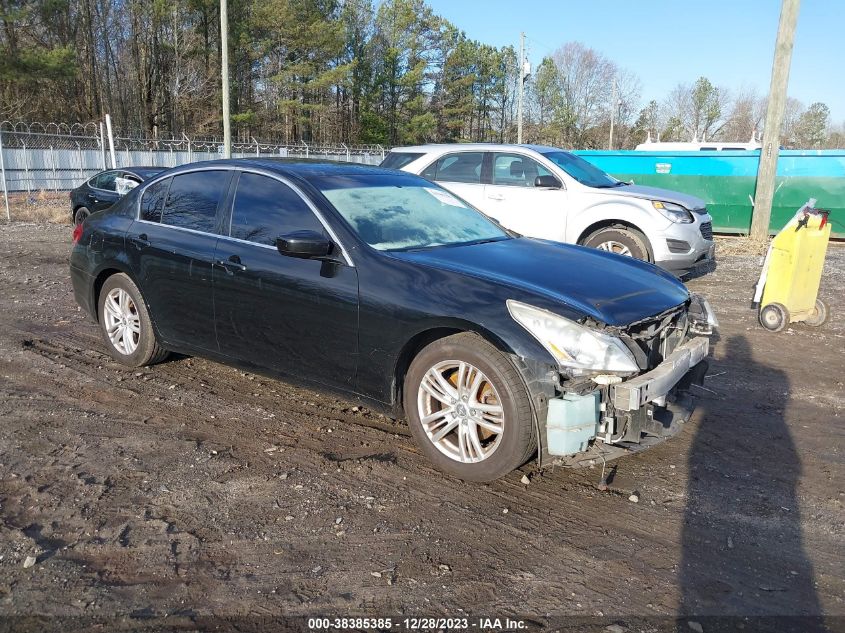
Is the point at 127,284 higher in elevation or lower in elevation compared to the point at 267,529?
higher

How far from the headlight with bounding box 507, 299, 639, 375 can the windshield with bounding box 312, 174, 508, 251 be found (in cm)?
113

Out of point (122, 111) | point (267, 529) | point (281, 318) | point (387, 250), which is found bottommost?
point (267, 529)

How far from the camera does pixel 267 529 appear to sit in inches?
129

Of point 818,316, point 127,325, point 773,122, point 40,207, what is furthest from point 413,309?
point 40,207

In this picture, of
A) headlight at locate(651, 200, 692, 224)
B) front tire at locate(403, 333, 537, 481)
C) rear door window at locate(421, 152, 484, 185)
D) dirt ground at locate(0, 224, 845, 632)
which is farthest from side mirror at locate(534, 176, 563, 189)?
front tire at locate(403, 333, 537, 481)

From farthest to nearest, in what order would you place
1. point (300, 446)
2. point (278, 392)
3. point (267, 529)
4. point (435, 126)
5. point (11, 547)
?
1. point (435, 126)
2. point (278, 392)
3. point (300, 446)
4. point (267, 529)
5. point (11, 547)

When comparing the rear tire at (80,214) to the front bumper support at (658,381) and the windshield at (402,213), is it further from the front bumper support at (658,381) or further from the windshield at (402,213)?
the front bumper support at (658,381)

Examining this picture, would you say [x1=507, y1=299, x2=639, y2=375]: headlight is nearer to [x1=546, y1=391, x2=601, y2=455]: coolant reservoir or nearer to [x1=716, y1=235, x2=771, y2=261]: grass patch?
[x1=546, y1=391, x2=601, y2=455]: coolant reservoir

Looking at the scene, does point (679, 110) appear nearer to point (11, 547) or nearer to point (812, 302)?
point (812, 302)

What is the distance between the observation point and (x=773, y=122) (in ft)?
45.3

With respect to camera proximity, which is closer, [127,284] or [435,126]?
[127,284]

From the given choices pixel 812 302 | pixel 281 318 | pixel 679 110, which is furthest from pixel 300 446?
pixel 679 110

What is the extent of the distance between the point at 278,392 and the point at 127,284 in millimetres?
1489

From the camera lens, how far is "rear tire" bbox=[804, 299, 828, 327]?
7.52m
